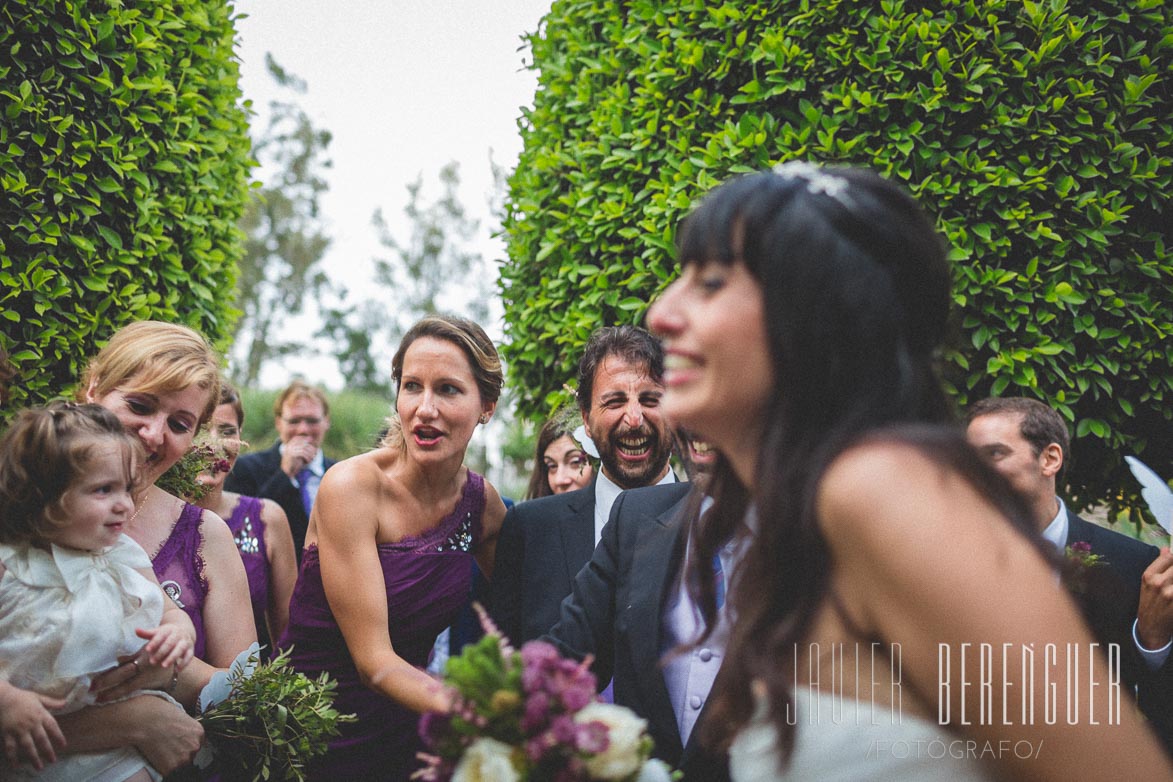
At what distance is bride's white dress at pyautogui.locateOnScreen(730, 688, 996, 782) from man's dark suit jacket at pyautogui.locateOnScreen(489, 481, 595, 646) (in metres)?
2.14

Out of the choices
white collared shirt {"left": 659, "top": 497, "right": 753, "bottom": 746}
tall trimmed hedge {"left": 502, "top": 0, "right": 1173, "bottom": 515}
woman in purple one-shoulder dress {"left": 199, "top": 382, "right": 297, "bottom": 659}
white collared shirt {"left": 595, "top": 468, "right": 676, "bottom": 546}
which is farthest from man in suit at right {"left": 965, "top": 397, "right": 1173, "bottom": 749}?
woman in purple one-shoulder dress {"left": 199, "top": 382, "right": 297, "bottom": 659}

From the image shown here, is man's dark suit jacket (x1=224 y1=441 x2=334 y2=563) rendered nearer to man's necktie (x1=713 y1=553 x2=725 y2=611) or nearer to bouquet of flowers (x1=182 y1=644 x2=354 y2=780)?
bouquet of flowers (x1=182 y1=644 x2=354 y2=780)

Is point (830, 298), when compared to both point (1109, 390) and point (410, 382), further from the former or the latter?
point (1109, 390)

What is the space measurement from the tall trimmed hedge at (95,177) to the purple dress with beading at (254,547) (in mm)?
1141

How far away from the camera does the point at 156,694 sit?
3.13m

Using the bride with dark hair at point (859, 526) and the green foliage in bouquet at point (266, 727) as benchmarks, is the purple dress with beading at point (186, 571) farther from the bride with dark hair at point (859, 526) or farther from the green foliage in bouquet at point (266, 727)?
the bride with dark hair at point (859, 526)

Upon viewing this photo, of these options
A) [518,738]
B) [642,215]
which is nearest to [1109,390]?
[642,215]

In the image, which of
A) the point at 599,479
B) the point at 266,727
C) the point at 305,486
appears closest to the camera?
the point at 266,727

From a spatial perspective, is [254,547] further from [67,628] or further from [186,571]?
[67,628]

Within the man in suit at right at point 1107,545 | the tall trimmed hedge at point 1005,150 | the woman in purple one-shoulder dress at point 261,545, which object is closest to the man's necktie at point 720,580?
the man in suit at right at point 1107,545

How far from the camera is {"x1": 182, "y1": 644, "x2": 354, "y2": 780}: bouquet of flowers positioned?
10.8ft

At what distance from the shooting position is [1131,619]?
4035 millimetres

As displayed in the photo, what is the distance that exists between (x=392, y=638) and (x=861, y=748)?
2684mm

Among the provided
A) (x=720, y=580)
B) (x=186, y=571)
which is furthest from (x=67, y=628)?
(x=720, y=580)
